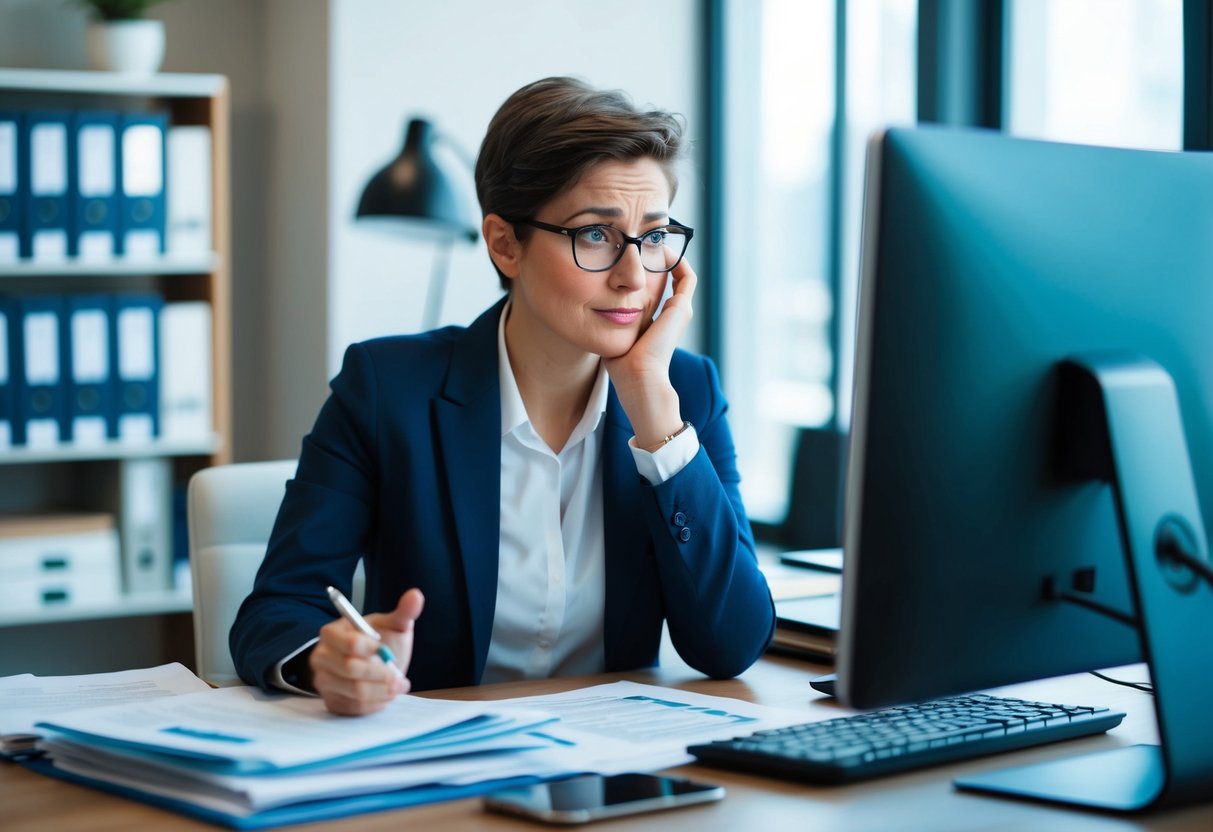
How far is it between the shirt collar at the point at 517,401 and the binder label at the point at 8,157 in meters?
1.85

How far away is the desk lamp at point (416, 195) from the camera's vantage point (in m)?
2.76

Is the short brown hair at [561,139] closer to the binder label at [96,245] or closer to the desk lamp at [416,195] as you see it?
the desk lamp at [416,195]

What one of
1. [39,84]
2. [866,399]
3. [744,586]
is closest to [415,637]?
[744,586]

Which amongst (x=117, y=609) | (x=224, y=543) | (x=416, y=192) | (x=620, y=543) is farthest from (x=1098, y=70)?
(x=117, y=609)

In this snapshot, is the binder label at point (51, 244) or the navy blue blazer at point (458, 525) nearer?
the navy blue blazer at point (458, 525)

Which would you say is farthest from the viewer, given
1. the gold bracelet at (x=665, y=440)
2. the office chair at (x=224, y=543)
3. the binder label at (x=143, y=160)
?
the binder label at (x=143, y=160)

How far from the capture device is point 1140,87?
2.64 m

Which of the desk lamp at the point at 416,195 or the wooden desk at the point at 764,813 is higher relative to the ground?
the desk lamp at the point at 416,195

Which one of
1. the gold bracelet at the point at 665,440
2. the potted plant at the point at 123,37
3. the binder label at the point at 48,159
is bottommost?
the gold bracelet at the point at 665,440

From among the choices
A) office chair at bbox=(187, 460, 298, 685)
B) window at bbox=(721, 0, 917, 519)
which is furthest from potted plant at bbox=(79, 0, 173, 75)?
office chair at bbox=(187, 460, 298, 685)

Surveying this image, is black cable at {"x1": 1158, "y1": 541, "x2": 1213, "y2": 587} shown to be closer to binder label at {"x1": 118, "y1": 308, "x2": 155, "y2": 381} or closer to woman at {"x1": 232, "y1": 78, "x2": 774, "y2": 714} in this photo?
woman at {"x1": 232, "y1": 78, "x2": 774, "y2": 714}

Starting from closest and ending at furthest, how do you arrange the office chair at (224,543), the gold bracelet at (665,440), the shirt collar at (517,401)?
1. the gold bracelet at (665,440)
2. the shirt collar at (517,401)
3. the office chair at (224,543)

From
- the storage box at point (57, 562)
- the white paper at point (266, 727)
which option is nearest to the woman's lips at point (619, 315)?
the white paper at point (266, 727)

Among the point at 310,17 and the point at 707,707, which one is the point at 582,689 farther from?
the point at 310,17
